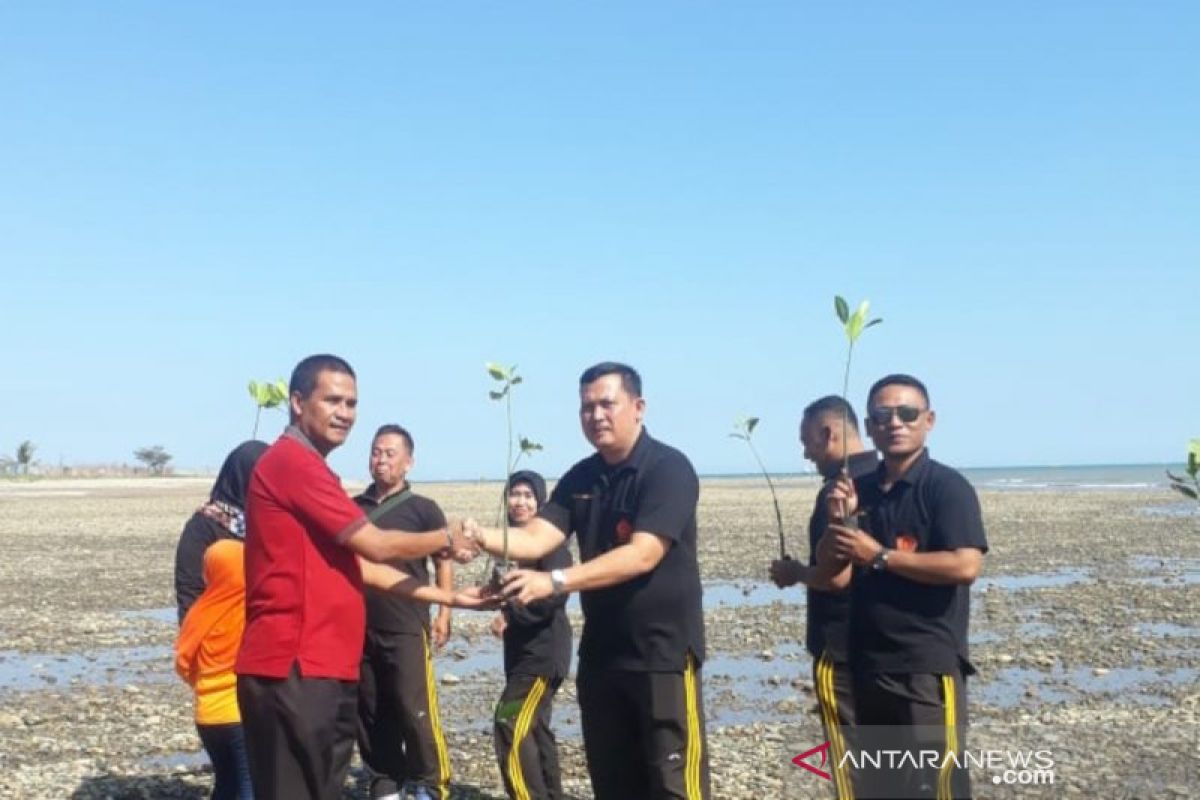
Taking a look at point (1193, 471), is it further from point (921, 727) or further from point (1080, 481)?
point (1080, 481)

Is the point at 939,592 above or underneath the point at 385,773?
above

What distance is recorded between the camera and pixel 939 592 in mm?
4918

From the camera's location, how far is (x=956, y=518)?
4898 mm

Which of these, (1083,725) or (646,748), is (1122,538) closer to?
(1083,725)

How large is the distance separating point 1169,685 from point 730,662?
4.09 metres

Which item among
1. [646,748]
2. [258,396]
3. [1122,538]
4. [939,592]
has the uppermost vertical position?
[258,396]

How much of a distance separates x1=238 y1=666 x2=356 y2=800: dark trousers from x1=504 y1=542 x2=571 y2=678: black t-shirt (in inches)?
84.6

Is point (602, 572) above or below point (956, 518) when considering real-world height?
below

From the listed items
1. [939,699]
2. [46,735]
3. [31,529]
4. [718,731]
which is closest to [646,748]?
[939,699]

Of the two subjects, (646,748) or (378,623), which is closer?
(646,748)

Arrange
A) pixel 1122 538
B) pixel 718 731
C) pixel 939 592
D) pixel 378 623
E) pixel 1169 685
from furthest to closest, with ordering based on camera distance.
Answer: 1. pixel 1122 538
2. pixel 1169 685
3. pixel 718 731
4. pixel 378 623
5. pixel 939 592

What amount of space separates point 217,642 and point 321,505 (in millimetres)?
1392

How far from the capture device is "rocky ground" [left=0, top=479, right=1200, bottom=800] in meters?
7.89

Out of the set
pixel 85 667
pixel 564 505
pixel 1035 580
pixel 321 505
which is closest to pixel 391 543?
pixel 321 505
